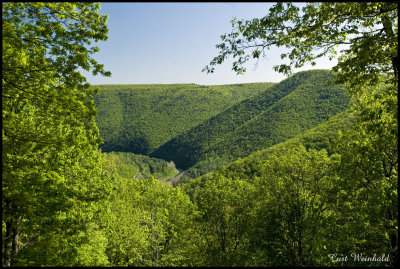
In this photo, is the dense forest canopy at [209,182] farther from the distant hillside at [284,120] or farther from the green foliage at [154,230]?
the distant hillside at [284,120]

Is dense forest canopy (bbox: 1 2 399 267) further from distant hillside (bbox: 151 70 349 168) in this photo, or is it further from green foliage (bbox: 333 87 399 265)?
distant hillside (bbox: 151 70 349 168)

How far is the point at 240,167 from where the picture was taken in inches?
3265

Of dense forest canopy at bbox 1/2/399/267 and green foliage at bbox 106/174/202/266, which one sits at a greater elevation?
dense forest canopy at bbox 1/2/399/267

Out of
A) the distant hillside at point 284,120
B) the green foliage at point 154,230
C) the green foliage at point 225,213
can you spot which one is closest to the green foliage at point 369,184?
the green foliage at point 225,213

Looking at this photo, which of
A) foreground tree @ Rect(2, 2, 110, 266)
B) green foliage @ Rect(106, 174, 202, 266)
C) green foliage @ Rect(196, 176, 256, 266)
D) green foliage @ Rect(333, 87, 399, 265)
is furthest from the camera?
green foliage @ Rect(106, 174, 202, 266)

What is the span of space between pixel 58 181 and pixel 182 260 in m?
20.6

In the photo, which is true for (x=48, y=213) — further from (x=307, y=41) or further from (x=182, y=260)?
(x=182, y=260)

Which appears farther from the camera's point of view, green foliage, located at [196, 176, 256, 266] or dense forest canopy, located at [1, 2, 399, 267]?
green foliage, located at [196, 176, 256, 266]

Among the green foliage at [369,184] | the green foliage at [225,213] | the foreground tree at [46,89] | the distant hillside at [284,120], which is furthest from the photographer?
the distant hillside at [284,120]

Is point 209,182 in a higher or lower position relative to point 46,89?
lower

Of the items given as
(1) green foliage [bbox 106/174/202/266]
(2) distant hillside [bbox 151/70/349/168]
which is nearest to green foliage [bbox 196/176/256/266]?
(1) green foliage [bbox 106/174/202/266]

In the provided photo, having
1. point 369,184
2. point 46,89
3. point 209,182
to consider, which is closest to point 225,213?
point 209,182

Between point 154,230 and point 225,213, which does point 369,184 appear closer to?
point 225,213

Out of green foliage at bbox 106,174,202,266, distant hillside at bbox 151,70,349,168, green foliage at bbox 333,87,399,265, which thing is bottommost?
green foliage at bbox 106,174,202,266
